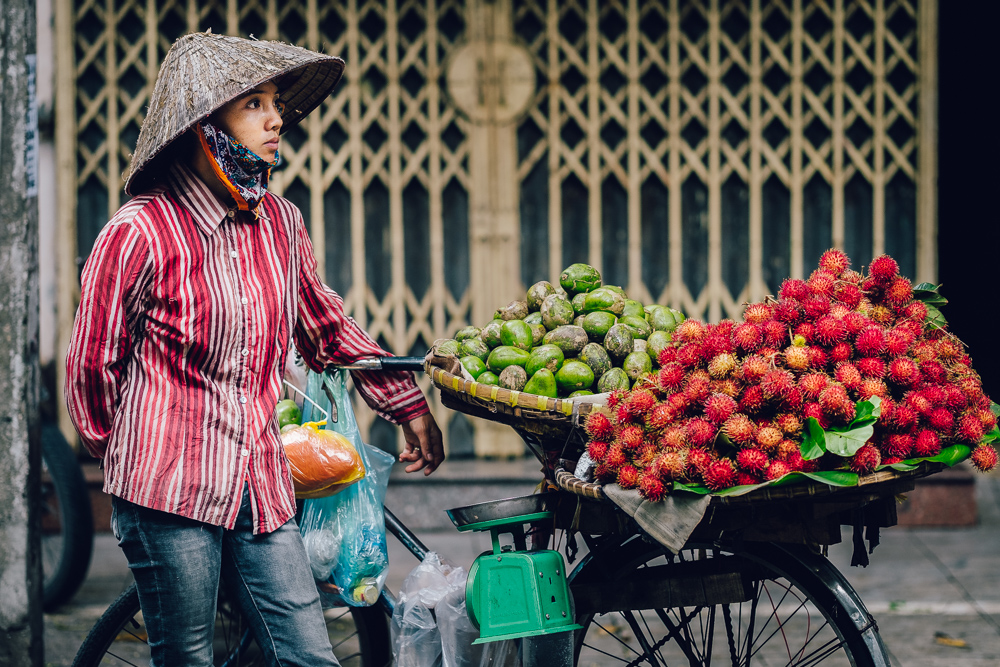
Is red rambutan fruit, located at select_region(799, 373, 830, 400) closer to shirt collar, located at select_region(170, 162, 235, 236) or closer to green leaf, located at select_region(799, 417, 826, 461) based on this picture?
green leaf, located at select_region(799, 417, 826, 461)

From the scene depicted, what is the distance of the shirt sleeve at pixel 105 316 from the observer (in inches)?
78.0

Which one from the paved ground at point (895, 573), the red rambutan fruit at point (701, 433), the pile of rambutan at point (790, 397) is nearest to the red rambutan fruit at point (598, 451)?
the pile of rambutan at point (790, 397)

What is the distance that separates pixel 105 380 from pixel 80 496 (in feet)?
8.17

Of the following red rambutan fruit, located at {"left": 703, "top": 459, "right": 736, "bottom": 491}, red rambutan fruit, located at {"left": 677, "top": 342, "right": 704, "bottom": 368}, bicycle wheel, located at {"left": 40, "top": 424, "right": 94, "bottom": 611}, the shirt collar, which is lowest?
bicycle wheel, located at {"left": 40, "top": 424, "right": 94, "bottom": 611}

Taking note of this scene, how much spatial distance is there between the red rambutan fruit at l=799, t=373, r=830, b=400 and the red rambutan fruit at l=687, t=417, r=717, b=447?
210 mm

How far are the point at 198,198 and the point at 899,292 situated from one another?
5.52ft

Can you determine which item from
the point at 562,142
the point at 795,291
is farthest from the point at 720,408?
the point at 562,142

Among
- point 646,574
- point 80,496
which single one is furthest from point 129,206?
point 80,496

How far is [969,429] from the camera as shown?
78.0 inches

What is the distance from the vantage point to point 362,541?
2535 mm

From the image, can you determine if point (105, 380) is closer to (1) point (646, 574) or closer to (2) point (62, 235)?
(1) point (646, 574)

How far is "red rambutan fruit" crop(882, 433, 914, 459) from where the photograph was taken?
1.94 metres

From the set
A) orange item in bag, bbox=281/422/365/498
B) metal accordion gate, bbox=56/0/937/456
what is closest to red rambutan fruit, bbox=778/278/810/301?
orange item in bag, bbox=281/422/365/498

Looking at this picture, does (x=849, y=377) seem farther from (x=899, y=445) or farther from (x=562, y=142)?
(x=562, y=142)
